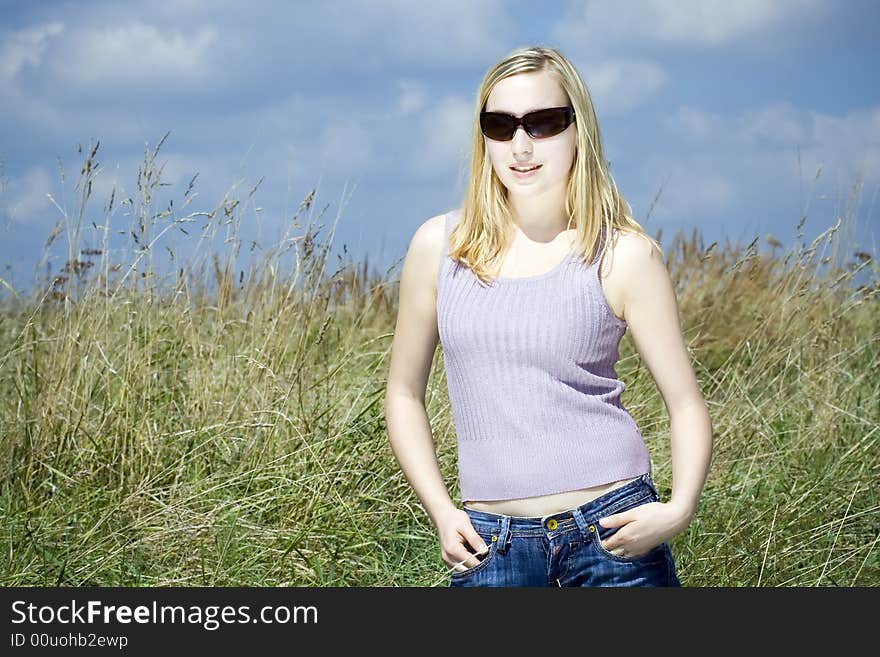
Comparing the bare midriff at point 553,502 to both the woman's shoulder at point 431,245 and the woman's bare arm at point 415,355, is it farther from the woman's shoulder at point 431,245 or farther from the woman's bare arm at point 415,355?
the woman's shoulder at point 431,245

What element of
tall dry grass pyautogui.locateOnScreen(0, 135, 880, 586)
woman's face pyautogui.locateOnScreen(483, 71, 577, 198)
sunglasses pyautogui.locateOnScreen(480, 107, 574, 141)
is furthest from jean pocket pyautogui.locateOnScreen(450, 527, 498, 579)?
tall dry grass pyautogui.locateOnScreen(0, 135, 880, 586)

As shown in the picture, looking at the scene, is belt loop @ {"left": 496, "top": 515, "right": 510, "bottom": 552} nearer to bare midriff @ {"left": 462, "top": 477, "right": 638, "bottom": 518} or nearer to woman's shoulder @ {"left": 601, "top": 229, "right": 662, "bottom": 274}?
bare midriff @ {"left": 462, "top": 477, "right": 638, "bottom": 518}

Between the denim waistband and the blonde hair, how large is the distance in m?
0.40

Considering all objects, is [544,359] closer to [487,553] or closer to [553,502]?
[553,502]

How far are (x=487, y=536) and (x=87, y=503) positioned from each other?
2203 millimetres

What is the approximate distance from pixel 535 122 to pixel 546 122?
0.02m

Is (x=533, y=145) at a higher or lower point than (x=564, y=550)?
higher

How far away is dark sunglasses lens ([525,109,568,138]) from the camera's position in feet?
6.20

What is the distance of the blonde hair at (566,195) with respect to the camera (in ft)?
6.05

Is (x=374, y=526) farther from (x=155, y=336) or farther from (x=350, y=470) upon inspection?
(x=155, y=336)

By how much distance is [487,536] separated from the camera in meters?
1.77

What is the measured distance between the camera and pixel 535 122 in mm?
1892

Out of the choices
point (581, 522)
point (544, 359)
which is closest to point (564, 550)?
point (581, 522)

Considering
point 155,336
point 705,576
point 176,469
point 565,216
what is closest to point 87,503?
point 176,469
